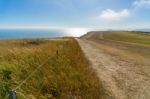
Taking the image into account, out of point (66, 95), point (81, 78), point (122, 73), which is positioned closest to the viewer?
point (66, 95)

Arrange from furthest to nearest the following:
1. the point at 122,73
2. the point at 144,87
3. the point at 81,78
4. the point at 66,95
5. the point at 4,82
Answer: the point at 122,73
the point at 144,87
the point at 81,78
the point at 66,95
the point at 4,82

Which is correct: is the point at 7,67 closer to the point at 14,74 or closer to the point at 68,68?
the point at 14,74

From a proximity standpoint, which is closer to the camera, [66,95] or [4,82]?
[4,82]

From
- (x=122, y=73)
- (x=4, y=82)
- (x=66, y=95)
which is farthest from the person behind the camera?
(x=122, y=73)

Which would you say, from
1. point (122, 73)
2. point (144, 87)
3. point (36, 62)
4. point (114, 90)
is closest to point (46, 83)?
point (36, 62)

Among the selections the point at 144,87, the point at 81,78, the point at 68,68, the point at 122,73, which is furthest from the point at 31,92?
the point at 122,73

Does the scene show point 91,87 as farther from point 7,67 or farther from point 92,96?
point 7,67

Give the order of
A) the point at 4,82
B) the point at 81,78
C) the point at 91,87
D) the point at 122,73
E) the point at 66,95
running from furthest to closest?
the point at 122,73 → the point at 81,78 → the point at 91,87 → the point at 66,95 → the point at 4,82

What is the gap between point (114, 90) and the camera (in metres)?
8.60

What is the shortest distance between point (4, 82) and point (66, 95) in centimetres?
209

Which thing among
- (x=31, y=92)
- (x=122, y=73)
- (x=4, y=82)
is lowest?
(x=122, y=73)

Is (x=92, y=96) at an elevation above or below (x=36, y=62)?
below

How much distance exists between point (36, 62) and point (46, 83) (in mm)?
2348

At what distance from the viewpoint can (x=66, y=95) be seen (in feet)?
22.6
